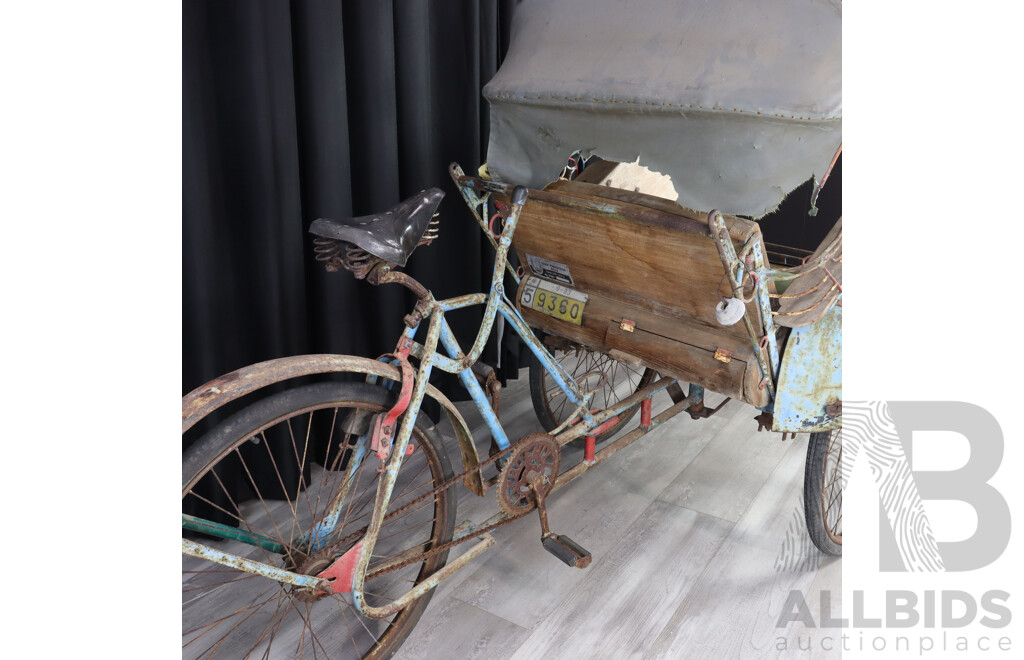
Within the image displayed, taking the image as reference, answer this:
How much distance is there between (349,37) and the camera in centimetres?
238

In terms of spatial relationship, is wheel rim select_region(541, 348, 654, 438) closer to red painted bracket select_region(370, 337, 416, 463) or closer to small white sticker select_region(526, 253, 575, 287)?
small white sticker select_region(526, 253, 575, 287)

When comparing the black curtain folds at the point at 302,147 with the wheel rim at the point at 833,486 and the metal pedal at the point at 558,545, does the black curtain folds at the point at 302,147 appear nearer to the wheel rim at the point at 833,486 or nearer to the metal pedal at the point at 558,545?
the metal pedal at the point at 558,545

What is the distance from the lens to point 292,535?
6.63ft

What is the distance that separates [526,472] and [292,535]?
0.63 meters

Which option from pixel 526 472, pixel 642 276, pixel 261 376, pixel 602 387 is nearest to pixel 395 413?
pixel 261 376

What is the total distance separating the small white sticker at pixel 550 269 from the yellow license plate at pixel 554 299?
24 mm

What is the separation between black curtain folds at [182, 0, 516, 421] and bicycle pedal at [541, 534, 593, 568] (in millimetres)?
950

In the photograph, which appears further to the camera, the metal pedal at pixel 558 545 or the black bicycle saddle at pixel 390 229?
the metal pedal at pixel 558 545

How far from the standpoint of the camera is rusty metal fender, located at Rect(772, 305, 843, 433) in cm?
196

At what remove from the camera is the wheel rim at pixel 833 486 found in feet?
7.18

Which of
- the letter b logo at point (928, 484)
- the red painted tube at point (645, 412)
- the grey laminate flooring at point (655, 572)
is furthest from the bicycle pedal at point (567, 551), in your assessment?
the letter b logo at point (928, 484)

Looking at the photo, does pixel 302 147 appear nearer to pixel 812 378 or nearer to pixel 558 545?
pixel 558 545

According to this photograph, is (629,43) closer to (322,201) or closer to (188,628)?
(322,201)

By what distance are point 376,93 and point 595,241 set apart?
924 mm
